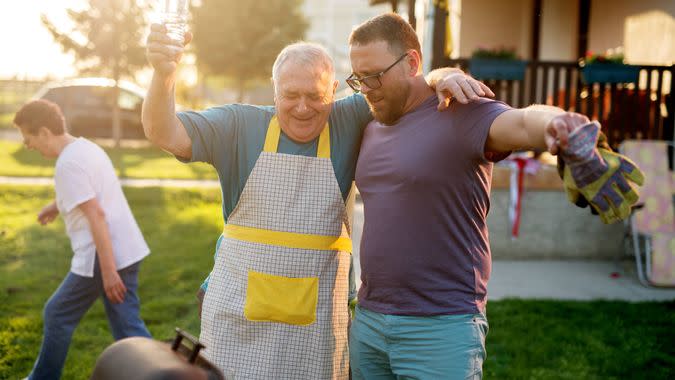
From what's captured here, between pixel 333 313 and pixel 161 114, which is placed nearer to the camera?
pixel 161 114

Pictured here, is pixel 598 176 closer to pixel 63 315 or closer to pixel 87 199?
pixel 87 199

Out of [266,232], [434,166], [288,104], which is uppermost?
[288,104]

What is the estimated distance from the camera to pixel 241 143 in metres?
2.88

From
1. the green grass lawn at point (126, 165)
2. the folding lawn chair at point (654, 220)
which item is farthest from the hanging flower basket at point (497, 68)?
the green grass lawn at point (126, 165)

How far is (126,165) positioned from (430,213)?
13765mm

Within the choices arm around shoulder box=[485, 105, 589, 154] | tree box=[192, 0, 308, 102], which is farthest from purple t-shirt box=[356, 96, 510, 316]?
tree box=[192, 0, 308, 102]

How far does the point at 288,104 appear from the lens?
9.14ft

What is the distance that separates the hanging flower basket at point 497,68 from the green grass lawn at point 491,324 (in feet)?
10.5

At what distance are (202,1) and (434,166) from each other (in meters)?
27.4

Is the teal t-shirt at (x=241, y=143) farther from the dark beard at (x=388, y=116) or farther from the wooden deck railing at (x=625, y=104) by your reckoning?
the wooden deck railing at (x=625, y=104)

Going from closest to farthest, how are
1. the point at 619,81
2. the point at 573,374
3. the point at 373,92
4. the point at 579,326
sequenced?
the point at 373,92
the point at 573,374
the point at 579,326
the point at 619,81

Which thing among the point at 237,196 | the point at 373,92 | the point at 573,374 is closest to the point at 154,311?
the point at 573,374

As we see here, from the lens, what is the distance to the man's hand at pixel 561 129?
75.7 inches

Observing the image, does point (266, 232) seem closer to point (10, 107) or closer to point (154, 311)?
point (154, 311)
